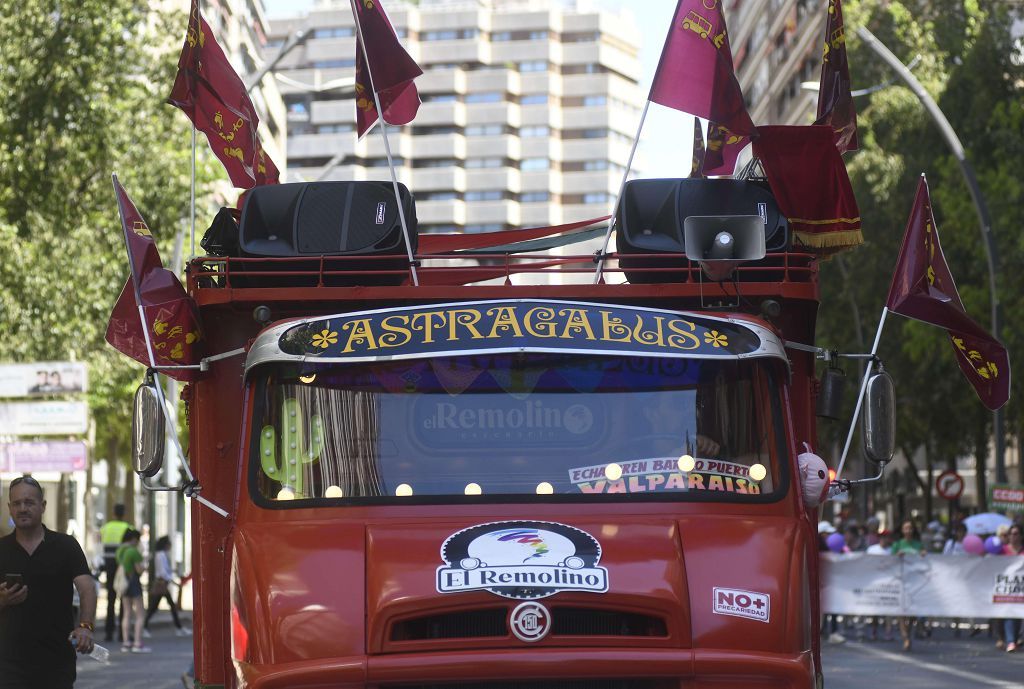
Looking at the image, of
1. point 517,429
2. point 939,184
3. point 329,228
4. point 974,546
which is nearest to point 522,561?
point 517,429

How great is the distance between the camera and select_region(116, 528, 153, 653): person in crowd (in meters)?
23.6

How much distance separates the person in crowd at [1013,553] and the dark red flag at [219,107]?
15.0 metres

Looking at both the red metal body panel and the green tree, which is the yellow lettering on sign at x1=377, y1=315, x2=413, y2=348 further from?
the green tree

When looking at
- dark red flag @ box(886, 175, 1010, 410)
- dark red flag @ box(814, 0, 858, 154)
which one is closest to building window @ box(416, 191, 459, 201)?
dark red flag @ box(814, 0, 858, 154)

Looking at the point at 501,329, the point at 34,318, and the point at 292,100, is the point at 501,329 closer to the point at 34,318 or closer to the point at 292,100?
the point at 34,318

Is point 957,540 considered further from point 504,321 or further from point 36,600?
point 504,321

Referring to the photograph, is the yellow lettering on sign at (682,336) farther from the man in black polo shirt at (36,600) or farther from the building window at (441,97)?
the building window at (441,97)

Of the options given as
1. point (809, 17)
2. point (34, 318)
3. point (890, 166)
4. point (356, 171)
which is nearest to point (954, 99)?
point (890, 166)

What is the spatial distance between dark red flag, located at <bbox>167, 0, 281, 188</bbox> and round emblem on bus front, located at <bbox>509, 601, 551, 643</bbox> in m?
5.65

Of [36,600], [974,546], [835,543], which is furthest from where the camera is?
[835,543]

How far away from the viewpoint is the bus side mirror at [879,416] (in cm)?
777

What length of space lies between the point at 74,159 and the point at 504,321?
1997 cm

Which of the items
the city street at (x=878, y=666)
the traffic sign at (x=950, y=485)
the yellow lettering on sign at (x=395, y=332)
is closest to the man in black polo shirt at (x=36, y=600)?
the yellow lettering on sign at (x=395, y=332)

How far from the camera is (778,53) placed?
283 ft
